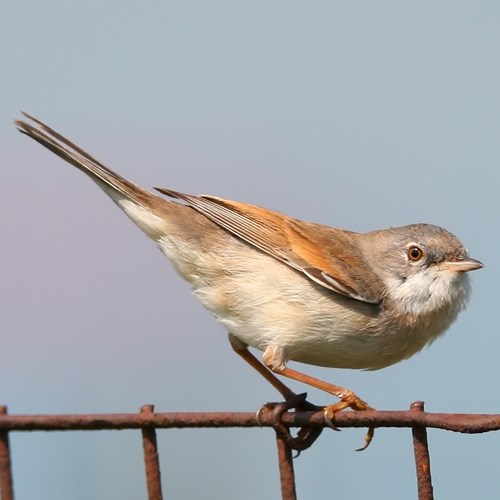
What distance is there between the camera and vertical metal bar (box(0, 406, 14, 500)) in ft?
7.84

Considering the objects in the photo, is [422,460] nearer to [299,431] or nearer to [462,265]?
[299,431]

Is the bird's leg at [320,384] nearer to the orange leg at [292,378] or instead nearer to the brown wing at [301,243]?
the orange leg at [292,378]

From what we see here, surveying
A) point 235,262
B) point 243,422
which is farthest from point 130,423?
point 235,262

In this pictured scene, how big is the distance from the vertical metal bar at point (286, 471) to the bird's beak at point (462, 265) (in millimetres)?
1918

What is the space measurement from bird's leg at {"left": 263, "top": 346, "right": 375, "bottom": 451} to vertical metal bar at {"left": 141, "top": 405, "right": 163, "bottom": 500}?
0.93 meters

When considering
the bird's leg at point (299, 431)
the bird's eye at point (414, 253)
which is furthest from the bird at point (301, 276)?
the bird's leg at point (299, 431)

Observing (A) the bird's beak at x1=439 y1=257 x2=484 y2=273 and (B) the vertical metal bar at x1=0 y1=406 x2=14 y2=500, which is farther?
(A) the bird's beak at x1=439 y1=257 x2=484 y2=273

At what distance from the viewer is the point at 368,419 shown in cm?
207

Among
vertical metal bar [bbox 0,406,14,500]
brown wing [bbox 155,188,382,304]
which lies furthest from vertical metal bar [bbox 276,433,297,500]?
brown wing [bbox 155,188,382,304]

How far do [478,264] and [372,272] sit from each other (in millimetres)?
492

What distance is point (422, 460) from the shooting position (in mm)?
1934

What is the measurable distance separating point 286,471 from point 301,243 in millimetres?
2112

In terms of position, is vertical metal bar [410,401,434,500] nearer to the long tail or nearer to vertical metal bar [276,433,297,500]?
vertical metal bar [276,433,297,500]

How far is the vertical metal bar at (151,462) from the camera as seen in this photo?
225 centimetres
